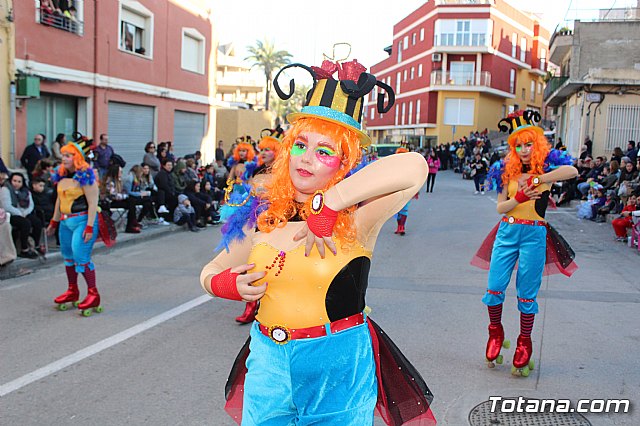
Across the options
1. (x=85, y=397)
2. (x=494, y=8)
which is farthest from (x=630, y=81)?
(x=494, y=8)

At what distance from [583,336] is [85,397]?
15.9 feet

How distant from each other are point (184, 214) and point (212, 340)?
28.5 feet

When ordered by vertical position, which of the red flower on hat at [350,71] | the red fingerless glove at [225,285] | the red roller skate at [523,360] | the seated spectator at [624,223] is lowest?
the red roller skate at [523,360]

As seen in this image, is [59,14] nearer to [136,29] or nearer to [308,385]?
[136,29]

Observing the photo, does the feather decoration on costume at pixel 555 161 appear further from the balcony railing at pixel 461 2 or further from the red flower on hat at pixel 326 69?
the balcony railing at pixel 461 2

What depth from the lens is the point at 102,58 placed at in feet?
58.8

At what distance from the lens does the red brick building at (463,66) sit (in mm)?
51375

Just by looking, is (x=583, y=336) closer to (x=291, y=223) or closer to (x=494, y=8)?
(x=291, y=223)

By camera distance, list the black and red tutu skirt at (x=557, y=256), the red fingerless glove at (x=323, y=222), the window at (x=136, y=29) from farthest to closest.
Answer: the window at (x=136, y=29)
the black and red tutu skirt at (x=557, y=256)
the red fingerless glove at (x=323, y=222)

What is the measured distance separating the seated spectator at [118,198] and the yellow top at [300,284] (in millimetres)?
10981

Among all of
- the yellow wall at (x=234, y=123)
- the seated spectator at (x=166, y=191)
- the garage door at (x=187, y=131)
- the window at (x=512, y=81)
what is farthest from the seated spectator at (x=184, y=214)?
the window at (x=512, y=81)

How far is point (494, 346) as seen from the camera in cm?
541

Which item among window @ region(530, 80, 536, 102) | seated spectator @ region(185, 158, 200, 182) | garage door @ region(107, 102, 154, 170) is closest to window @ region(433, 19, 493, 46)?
window @ region(530, 80, 536, 102)

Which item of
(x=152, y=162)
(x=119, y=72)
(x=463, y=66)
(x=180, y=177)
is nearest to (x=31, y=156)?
(x=152, y=162)
